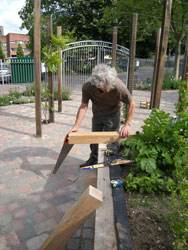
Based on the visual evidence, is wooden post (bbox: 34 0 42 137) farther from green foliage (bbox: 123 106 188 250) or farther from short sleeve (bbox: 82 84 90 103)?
green foliage (bbox: 123 106 188 250)

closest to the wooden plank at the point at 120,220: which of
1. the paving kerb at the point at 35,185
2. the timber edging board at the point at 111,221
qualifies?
the timber edging board at the point at 111,221

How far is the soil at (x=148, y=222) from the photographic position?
62.8 inches

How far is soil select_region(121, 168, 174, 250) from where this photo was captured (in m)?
1.60

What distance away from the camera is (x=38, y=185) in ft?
11.0

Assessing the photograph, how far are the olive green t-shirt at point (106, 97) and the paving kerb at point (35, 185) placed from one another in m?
1.14

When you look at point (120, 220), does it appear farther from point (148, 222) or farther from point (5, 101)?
point (5, 101)

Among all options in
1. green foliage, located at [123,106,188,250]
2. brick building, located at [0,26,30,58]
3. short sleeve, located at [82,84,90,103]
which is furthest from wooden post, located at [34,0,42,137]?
brick building, located at [0,26,30,58]

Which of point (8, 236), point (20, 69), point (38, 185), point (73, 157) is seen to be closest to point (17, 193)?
point (38, 185)

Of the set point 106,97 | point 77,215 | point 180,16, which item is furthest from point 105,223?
point 180,16

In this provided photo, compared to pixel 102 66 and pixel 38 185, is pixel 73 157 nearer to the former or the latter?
pixel 38 185

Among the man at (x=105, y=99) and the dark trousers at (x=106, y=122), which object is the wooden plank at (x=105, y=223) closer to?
the man at (x=105, y=99)

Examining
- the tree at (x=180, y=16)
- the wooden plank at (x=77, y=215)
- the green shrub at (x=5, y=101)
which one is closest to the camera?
the wooden plank at (x=77, y=215)

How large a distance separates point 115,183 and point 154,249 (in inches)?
26.9

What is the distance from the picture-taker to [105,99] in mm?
3115
